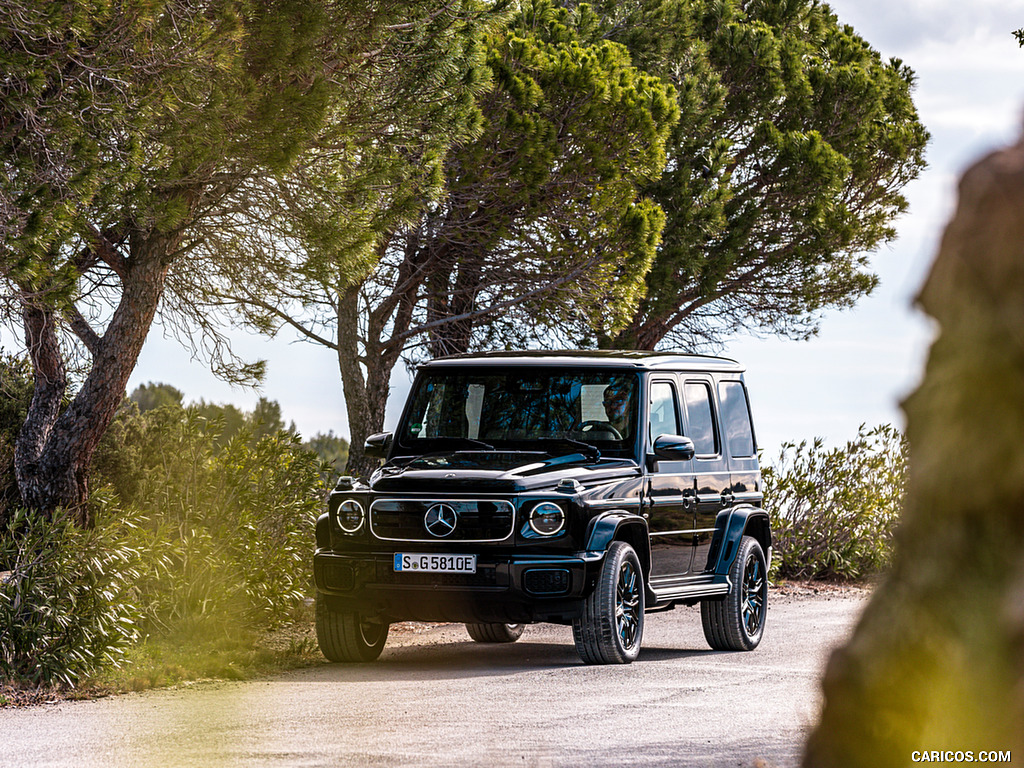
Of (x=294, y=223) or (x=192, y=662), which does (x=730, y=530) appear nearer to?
(x=192, y=662)

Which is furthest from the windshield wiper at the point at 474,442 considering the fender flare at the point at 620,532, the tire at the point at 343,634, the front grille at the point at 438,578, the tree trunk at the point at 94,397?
the tree trunk at the point at 94,397

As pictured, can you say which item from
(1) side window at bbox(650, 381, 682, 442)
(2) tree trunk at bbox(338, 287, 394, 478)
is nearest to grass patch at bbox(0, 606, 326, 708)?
(1) side window at bbox(650, 381, 682, 442)

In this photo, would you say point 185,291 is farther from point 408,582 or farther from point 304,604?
point 408,582

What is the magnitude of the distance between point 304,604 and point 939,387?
11.0 metres

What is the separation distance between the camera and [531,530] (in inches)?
346

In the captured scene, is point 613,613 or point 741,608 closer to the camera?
point 613,613

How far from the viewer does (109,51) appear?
10.8 metres

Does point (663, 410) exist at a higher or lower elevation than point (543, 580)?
higher

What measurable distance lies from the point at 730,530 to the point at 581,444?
1671mm

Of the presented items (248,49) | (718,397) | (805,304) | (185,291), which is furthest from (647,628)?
(805,304)

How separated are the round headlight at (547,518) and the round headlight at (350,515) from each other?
49.6 inches

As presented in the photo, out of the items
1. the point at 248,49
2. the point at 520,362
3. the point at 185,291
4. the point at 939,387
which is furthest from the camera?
the point at 185,291

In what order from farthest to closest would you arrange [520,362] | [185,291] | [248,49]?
1. [185,291]
2. [248,49]
3. [520,362]

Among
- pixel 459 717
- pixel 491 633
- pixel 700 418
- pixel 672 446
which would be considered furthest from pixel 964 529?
pixel 491 633
